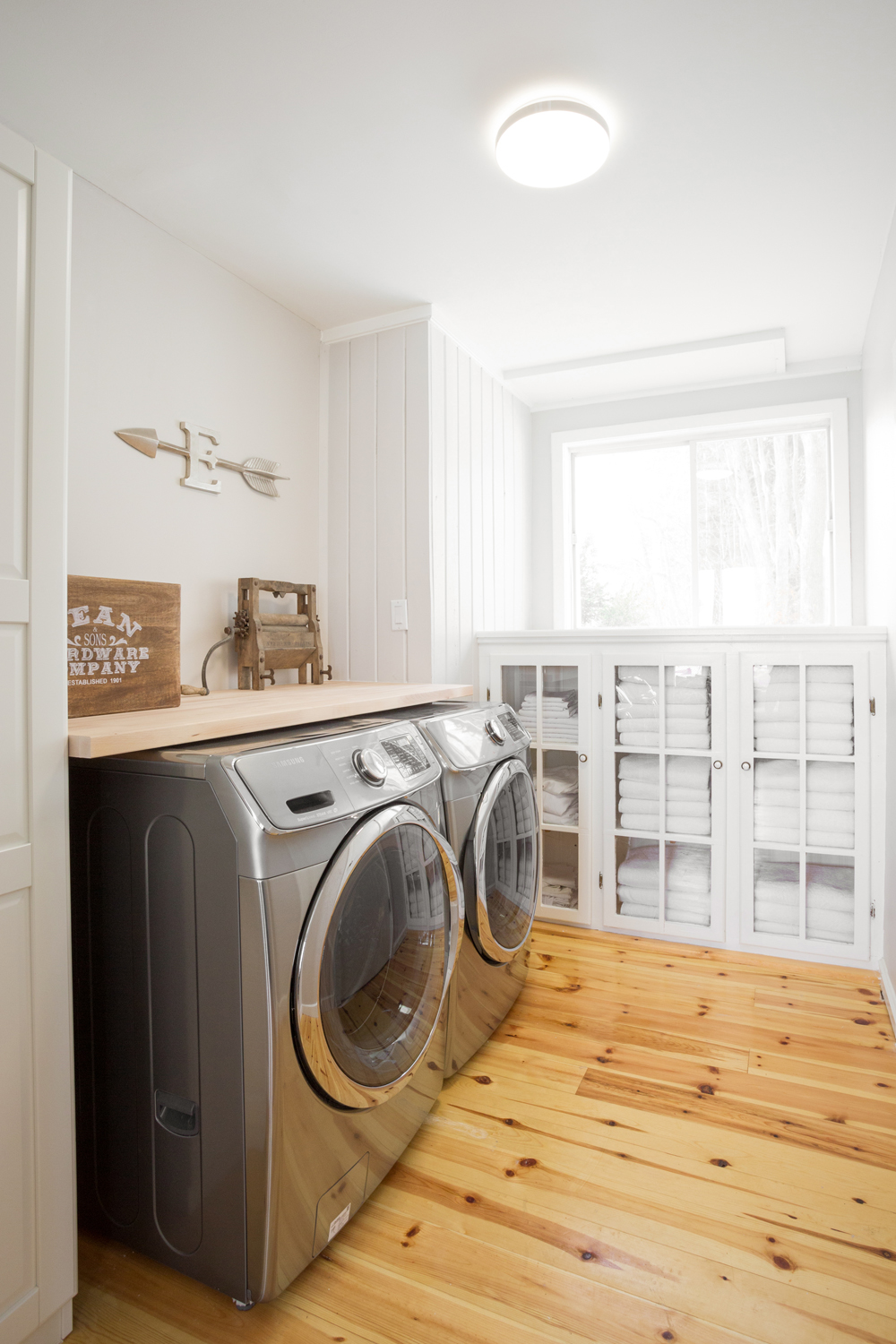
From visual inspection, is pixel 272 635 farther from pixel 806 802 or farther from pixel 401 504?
pixel 806 802

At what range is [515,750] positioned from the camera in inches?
82.7

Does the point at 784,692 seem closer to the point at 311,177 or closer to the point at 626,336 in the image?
the point at 626,336

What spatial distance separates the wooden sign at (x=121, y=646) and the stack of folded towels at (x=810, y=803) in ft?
6.48

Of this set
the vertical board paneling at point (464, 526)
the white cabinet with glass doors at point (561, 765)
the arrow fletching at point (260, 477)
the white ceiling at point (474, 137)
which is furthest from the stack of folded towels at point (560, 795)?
the white ceiling at point (474, 137)

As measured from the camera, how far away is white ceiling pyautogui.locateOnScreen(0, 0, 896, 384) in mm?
1431

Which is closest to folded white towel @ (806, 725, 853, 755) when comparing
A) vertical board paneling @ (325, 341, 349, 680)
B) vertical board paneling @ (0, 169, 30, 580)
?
vertical board paneling @ (325, 341, 349, 680)

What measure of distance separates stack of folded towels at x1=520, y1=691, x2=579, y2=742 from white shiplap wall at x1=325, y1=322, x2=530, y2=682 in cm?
30

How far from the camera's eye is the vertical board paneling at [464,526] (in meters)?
2.87

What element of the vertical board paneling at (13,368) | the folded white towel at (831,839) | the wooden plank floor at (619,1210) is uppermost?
the vertical board paneling at (13,368)

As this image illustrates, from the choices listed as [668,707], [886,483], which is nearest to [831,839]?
[668,707]

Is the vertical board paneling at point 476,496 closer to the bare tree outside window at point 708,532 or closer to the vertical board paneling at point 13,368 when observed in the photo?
the bare tree outside window at point 708,532

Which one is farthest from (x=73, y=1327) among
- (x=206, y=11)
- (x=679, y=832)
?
(x=206, y=11)

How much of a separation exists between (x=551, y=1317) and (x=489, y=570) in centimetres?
247

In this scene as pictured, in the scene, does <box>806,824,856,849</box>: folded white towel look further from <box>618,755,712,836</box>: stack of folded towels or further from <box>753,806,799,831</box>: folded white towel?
<box>618,755,712,836</box>: stack of folded towels
